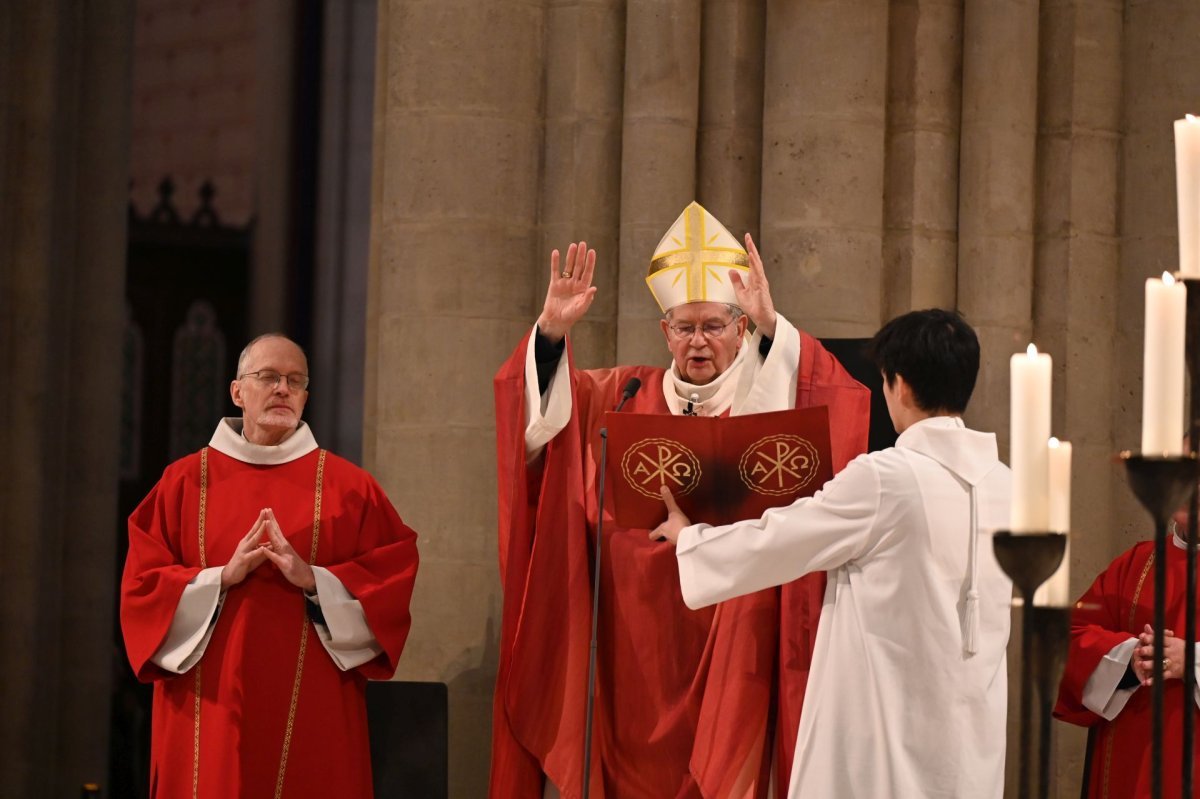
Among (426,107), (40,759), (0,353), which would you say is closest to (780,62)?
(426,107)

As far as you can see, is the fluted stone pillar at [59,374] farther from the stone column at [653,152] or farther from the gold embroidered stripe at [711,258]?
the gold embroidered stripe at [711,258]

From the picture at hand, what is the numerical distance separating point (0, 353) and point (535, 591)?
3209 mm

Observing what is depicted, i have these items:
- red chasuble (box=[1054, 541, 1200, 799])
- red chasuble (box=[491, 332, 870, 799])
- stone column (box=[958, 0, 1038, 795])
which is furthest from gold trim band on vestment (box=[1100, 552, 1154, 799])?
red chasuble (box=[491, 332, 870, 799])

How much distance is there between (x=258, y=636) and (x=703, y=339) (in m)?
1.41

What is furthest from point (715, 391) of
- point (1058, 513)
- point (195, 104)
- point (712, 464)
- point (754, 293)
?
point (195, 104)

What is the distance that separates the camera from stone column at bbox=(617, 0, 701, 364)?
543cm

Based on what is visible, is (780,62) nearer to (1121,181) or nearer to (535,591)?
(1121,181)

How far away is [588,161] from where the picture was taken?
555 cm

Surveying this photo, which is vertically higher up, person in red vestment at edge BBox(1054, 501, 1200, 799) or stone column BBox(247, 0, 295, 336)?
stone column BBox(247, 0, 295, 336)

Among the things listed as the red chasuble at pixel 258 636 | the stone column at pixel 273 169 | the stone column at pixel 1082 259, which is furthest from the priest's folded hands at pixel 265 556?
the stone column at pixel 273 169

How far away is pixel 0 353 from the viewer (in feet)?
22.3

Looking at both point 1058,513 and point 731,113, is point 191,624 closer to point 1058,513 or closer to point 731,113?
point 731,113

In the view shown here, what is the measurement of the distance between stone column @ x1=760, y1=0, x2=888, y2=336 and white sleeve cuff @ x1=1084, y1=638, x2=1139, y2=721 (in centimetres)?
129

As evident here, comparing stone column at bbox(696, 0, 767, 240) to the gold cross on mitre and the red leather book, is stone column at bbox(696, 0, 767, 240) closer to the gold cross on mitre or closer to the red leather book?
the gold cross on mitre
